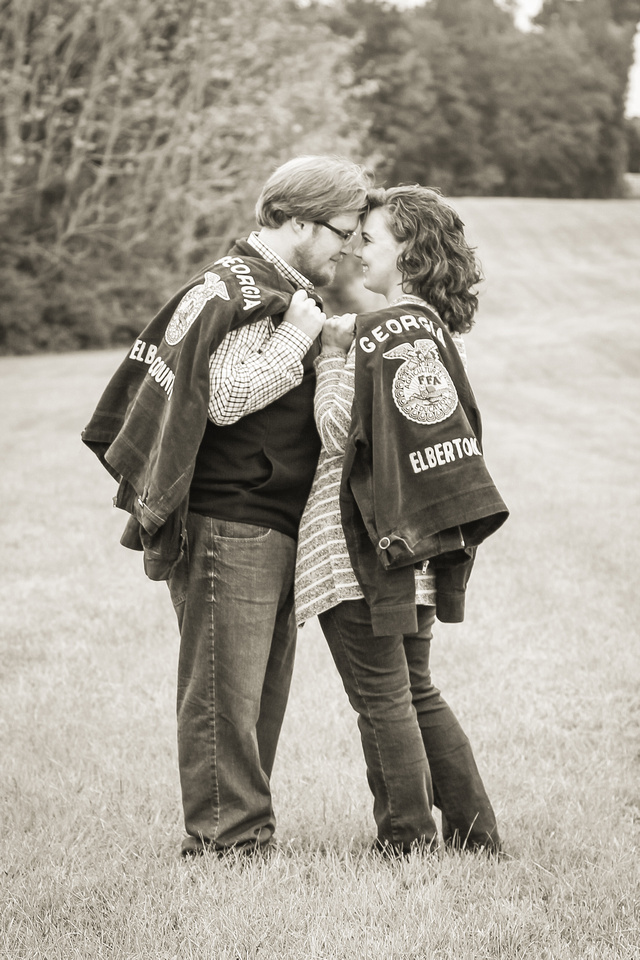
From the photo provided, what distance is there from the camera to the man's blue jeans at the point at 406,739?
2811 millimetres

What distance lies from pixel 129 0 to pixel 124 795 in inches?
Result: 773

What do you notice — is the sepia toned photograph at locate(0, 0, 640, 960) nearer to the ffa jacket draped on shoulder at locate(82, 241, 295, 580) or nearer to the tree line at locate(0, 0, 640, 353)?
the ffa jacket draped on shoulder at locate(82, 241, 295, 580)

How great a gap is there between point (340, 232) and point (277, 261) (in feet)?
0.67

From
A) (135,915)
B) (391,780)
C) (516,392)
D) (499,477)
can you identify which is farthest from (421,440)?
(516,392)

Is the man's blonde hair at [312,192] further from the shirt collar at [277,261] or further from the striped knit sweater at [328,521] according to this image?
the striped knit sweater at [328,521]

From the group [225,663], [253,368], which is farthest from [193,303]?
[225,663]

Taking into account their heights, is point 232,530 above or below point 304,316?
below

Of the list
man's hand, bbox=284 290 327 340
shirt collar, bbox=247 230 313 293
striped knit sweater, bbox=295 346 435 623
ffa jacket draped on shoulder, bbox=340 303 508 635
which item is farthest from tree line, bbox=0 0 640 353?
ffa jacket draped on shoulder, bbox=340 303 508 635

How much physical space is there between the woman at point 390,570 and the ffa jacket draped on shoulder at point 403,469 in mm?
19

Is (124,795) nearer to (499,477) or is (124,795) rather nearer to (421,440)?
(421,440)

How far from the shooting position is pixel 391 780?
2.88 meters

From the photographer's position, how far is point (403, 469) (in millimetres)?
2676

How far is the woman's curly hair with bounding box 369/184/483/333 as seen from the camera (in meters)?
2.83

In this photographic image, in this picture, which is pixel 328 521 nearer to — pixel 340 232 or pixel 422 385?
pixel 422 385
